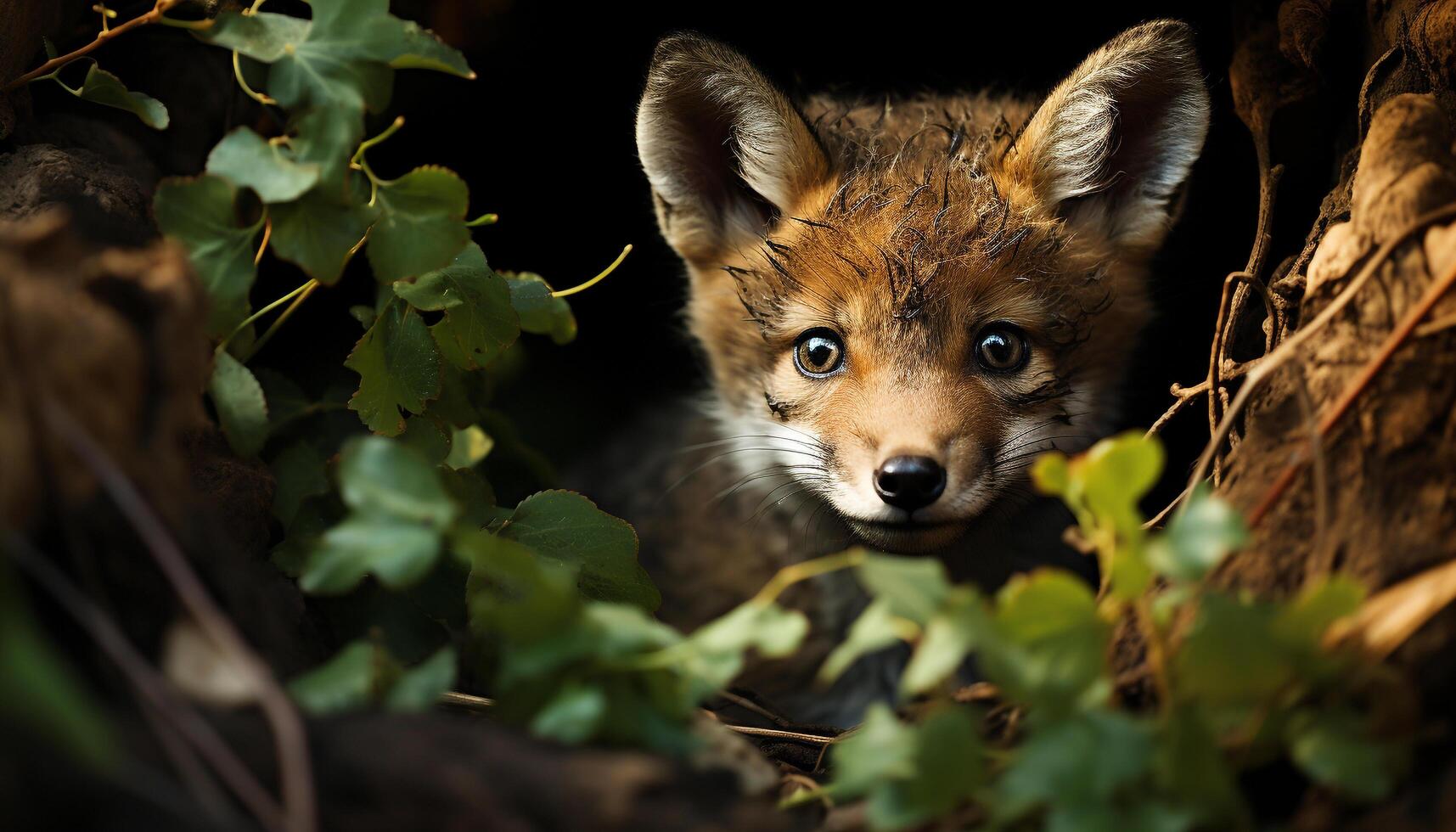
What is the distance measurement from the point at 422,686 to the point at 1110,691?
87 centimetres

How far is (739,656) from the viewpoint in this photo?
1.46 m

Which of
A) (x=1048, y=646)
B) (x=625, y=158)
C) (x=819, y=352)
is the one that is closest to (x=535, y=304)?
(x=819, y=352)

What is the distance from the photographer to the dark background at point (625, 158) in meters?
3.98

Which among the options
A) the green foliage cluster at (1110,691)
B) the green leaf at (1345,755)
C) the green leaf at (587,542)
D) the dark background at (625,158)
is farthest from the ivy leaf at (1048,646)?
the dark background at (625,158)

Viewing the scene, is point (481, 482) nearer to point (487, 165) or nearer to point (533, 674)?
point (533, 674)

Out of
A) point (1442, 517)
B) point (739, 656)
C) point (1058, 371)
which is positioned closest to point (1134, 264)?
point (1058, 371)

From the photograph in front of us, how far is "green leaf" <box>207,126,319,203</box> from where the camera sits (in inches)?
70.9

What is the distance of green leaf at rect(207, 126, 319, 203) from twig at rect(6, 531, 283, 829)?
77 cm

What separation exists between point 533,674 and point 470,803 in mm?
199

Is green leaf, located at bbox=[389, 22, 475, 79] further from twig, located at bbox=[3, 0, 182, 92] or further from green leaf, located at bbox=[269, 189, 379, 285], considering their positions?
twig, located at bbox=[3, 0, 182, 92]

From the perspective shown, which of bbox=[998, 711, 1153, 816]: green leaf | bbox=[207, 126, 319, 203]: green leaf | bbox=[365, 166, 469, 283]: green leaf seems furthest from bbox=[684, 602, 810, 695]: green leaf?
bbox=[207, 126, 319, 203]: green leaf

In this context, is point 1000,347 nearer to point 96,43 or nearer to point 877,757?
point 877,757

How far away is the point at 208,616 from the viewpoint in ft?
4.10

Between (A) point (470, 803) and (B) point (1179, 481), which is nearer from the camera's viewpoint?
(A) point (470, 803)
